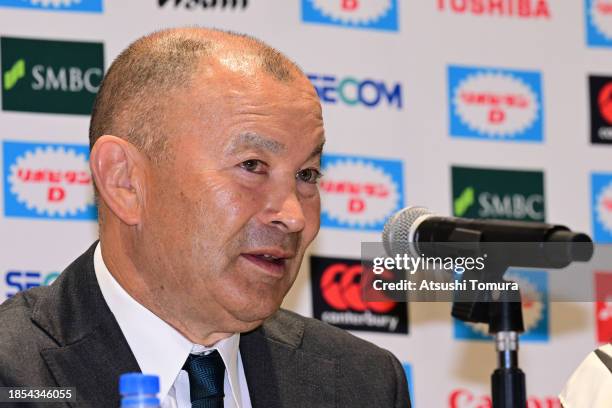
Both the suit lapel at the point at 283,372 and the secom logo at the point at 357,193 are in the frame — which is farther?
the secom logo at the point at 357,193

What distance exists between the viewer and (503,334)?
7.54ft

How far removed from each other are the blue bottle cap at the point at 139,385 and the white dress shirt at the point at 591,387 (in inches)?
53.7

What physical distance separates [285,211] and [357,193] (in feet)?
4.94

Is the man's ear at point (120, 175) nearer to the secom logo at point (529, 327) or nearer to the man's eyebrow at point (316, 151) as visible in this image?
the man's eyebrow at point (316, 151)

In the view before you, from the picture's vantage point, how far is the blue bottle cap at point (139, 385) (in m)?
1.85

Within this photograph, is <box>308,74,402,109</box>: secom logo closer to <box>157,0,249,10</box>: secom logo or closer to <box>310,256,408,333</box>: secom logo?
<box>157,0,249,10</box>: secom logo

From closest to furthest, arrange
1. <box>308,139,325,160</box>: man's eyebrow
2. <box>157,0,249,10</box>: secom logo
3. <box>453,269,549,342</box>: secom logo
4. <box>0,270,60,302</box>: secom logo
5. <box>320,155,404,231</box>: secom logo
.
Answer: <box>308,139,325,160</box>: man's eyebrow → <box>0,270,60,302</box>: secom logo → <box>157,0,249,10</box>: secom logo → <box>320,155,404,231</box>: secom logo → <box>453,269,549,342</box>: secom logo

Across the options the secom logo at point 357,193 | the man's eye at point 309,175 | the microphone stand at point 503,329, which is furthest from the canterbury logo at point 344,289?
the microphone stand at point 503,329

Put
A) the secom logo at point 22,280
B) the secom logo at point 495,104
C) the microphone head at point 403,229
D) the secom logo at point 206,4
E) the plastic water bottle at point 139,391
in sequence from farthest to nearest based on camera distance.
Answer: the secom logo at point 495,104 → the secom logo at point 206,4 → the secom logo at point 22,280 → the microphone head at point 403,229 → the plastic water bottle at point 139,391

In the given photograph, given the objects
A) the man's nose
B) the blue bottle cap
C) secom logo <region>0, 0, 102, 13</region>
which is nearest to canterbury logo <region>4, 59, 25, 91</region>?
secom logo <region>0, 0, 102, 13</region>

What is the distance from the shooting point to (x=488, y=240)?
2336 mm

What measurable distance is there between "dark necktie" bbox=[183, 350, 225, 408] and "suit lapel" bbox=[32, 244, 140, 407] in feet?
0.43

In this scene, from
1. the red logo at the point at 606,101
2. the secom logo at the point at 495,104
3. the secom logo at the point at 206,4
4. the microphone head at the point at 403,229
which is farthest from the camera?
the red logo at the point at 606,101

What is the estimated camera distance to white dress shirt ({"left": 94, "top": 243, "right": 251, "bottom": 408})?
268cm
